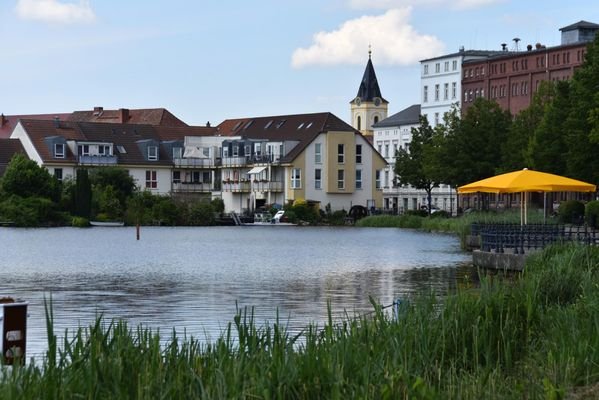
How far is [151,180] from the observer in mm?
126625

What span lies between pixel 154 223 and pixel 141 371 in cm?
9551

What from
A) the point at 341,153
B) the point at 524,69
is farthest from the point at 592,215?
the point at 524,69

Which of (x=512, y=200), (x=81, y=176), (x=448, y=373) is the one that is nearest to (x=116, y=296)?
(x=448, y=373)

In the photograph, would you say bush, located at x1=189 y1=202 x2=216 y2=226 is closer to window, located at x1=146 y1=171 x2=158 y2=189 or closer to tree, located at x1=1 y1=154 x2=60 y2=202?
tree, located at x1=1 y1=154 x2=60 y2=202

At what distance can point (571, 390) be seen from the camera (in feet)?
41.6

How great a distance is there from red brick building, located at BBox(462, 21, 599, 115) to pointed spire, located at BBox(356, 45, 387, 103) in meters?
40.0

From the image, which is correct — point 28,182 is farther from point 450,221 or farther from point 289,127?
point 289,127

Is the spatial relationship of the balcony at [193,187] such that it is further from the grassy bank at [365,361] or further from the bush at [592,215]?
the grassy bank at [365,361]

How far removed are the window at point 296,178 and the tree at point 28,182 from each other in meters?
27.4

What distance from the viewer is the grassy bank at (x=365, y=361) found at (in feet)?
38.5

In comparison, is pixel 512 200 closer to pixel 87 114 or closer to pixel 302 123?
pixel 302 123

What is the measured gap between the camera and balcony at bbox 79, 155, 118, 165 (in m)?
120

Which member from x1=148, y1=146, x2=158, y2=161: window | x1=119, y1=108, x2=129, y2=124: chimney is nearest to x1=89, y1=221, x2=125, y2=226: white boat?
x1=148, y1=146, x2=158, y2=161: window

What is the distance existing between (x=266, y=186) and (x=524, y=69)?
29.4 meters
